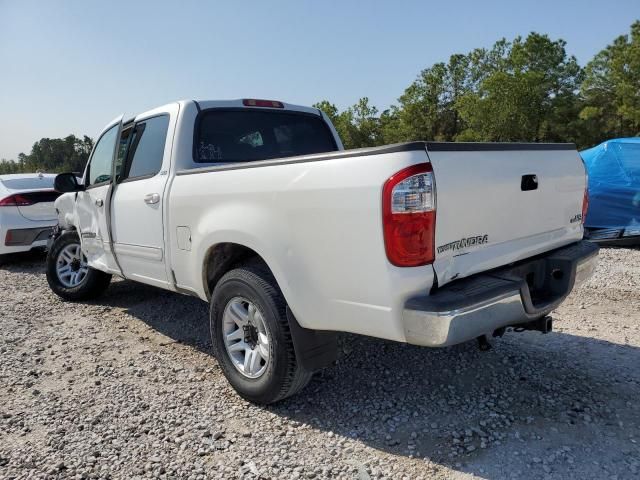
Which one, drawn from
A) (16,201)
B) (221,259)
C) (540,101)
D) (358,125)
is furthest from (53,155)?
(221,259)

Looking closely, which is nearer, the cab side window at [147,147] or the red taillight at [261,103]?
the cab side window at [147,147]

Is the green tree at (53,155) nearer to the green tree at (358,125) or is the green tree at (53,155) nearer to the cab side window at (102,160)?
the green tree at (358,125)

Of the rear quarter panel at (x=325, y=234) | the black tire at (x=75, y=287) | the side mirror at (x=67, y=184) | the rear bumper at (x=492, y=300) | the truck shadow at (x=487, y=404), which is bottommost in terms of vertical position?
the truck shadow at (x=487, y=404)

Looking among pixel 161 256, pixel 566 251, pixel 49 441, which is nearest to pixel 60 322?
pixel 161 256

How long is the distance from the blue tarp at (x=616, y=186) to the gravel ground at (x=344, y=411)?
3.97 metres

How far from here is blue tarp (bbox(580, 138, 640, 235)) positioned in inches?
309

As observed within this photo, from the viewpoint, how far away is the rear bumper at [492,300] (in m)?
2.22

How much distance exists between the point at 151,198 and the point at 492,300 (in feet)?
8.64

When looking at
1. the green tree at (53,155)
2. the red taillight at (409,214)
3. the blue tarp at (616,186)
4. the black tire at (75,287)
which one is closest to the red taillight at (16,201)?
the black tire at (75,287)

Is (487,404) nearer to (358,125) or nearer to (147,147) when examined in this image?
(147,147)

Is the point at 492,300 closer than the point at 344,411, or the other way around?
the point at 492,300

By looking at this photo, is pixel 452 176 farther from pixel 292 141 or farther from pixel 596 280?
pixel 596 280

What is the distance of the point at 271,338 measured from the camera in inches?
112

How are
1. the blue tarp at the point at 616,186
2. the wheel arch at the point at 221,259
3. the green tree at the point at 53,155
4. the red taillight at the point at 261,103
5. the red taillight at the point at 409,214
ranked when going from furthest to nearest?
1. the green tree at the point at 53,155
2. the blue tarp at the point at 616,186
3. the red taillight at the point at 261,103
4. the wheel arch at the point at 221,259
5. the red taillight at the point at 409,214
